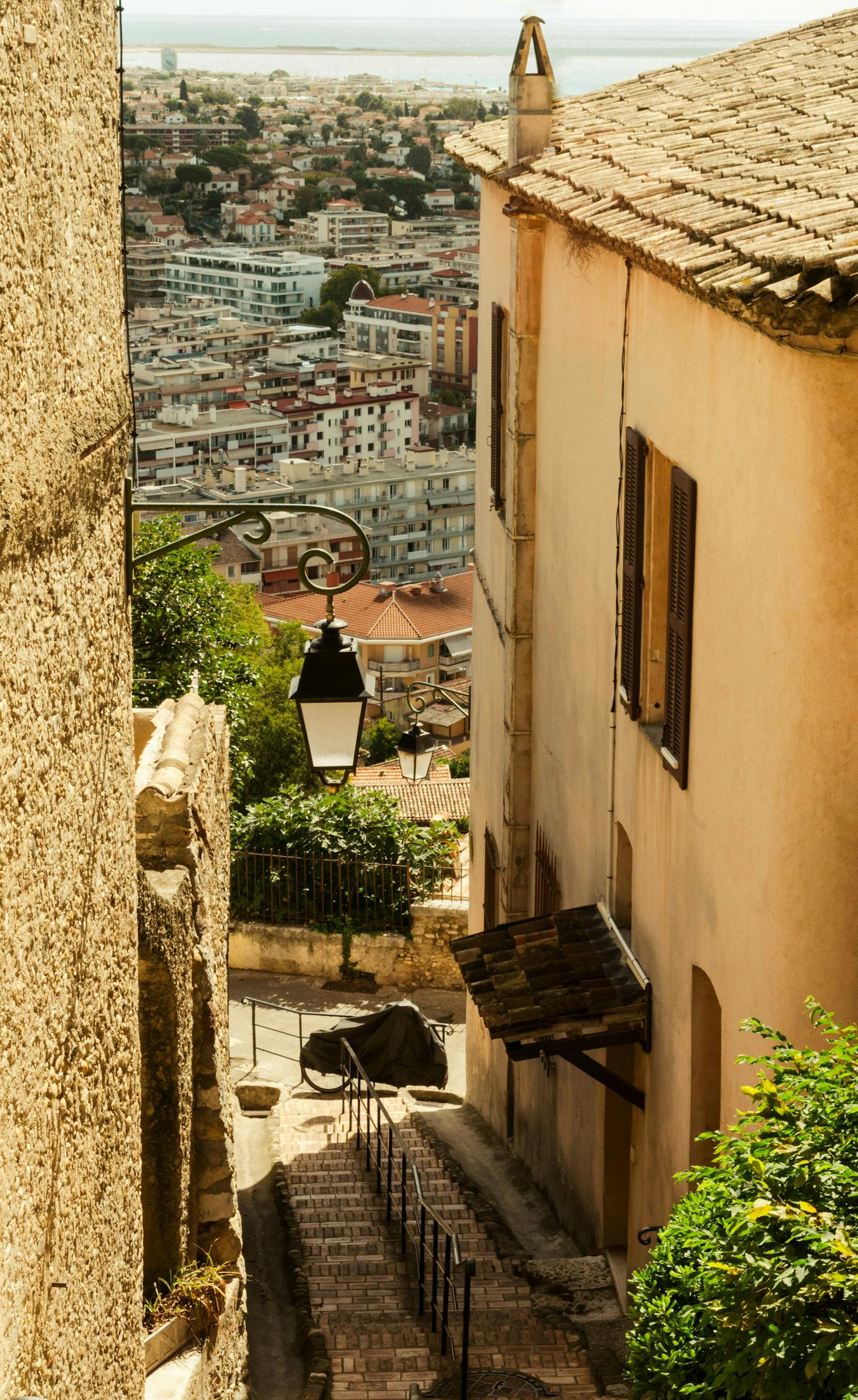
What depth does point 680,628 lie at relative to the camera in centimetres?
830

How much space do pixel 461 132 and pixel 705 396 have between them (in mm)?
8524

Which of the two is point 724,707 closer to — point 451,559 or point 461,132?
point 461,132

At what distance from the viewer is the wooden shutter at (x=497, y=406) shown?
13656mm

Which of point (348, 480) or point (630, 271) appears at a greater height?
point (630, 271)

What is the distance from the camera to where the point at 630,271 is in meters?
9.12

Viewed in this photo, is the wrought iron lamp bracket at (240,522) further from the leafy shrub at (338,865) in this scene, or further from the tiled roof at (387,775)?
the tiled roof at (387,775)

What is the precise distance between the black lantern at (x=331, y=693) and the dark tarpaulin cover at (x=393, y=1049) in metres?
8.68

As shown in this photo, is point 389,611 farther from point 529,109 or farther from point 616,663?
point 616,663

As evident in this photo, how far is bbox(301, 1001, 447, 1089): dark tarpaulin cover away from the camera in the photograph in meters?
16.5

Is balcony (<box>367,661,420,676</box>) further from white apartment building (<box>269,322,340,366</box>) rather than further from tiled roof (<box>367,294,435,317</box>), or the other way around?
tiled roof (<box>367,294,435,317</box>)

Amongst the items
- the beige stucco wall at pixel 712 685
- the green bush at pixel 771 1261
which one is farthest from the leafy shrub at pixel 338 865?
the green bush at pixel 771 1261

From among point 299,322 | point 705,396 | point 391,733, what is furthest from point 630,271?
point 299,322

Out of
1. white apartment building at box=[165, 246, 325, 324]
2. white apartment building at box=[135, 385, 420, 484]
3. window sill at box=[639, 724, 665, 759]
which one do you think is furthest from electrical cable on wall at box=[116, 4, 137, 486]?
white apartment building at box=[165, 246, 325, 324]

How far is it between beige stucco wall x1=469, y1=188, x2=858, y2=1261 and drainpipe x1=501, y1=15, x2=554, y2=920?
0.20m
